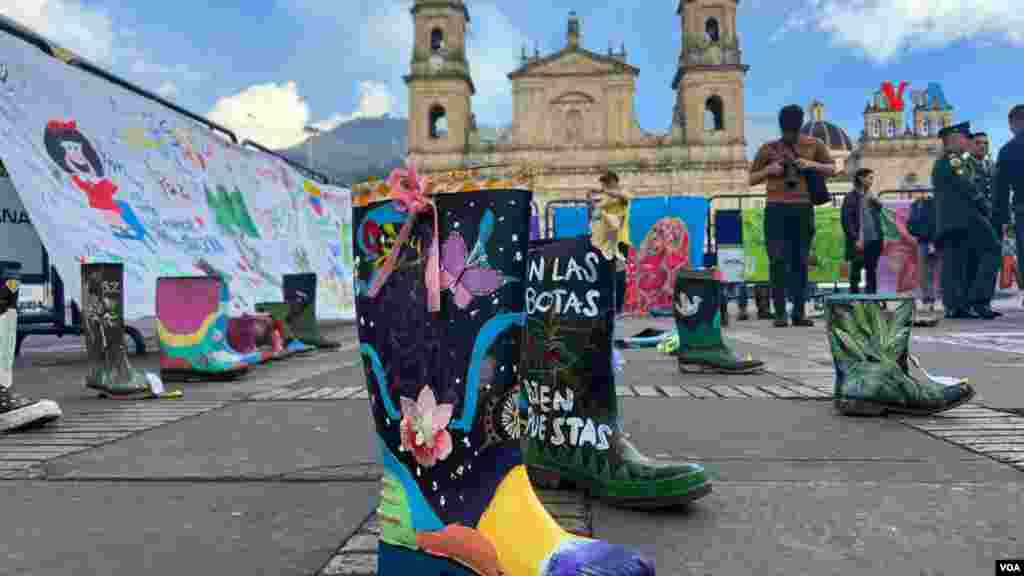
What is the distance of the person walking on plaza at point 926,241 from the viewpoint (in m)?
9.82

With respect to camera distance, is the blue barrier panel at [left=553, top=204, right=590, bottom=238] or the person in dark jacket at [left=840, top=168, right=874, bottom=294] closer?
the person in dark jacket at [left=840, top=168, right=874, bottom=294]

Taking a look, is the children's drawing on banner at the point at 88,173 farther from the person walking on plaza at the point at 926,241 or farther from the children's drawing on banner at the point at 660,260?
the person walking on plaza at the point at 926,241

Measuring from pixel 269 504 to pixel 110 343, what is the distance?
267 cm

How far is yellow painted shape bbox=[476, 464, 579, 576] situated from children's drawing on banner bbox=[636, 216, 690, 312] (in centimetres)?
1111

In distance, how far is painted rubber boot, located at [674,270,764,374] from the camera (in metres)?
4.21

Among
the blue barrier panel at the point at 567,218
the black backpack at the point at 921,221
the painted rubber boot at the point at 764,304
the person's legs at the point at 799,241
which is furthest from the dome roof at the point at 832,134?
the person's legs at the point at 799,241

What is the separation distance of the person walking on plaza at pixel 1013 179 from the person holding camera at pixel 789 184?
225 cm

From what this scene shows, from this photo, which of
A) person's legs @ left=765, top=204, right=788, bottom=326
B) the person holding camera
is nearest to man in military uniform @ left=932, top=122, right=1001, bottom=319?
the person holding camera

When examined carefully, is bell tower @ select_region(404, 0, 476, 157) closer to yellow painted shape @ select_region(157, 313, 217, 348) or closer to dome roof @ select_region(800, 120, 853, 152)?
dome roof @ select_region(800, 120, 853, 152)

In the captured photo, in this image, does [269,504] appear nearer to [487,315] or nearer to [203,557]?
[203,557]

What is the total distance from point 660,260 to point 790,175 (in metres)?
6.40

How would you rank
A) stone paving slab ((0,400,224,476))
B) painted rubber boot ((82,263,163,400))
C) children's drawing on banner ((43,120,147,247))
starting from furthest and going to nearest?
children's drawing on banner ((43,120,147,247)) < painted rubber boot ((82,263,163,400)) < stone paving slab ((0,400,224,476))

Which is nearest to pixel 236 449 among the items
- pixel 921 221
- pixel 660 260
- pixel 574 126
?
pixel 921 221

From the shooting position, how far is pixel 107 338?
386cm
